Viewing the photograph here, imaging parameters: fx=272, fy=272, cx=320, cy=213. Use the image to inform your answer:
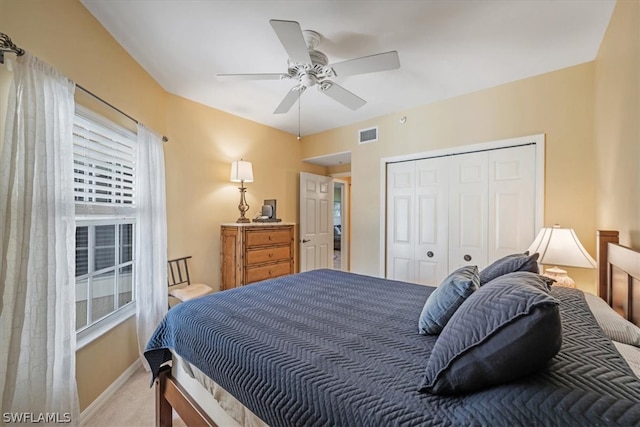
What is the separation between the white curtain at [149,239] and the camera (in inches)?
93.3

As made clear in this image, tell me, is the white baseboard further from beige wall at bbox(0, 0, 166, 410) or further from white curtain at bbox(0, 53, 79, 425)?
white curtain at bbox(0, 53, 79, 425)

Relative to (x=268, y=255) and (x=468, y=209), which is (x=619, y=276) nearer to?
(x=468, y=209)

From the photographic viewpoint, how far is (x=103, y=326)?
6.70 feet

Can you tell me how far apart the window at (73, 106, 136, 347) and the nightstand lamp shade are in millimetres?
3356

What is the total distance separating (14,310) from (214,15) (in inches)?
77.0

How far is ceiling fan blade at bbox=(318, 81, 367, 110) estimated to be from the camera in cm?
223

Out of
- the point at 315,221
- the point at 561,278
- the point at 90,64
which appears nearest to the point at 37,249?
the point at 90,64

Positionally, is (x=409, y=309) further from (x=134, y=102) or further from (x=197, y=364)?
(x=134, y=102)

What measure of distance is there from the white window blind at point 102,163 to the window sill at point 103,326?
0.86 metres

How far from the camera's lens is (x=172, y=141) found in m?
3.04

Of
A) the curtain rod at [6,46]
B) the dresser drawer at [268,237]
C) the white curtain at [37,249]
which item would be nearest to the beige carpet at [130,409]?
the white curtain at [37,249]

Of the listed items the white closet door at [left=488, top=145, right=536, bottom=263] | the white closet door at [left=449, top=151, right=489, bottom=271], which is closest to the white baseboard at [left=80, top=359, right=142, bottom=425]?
the white closet door at [left=449, top=151, right=489, bottom=271]

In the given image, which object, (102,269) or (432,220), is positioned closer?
(102,269)

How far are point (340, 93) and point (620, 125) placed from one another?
1846 millimetres
